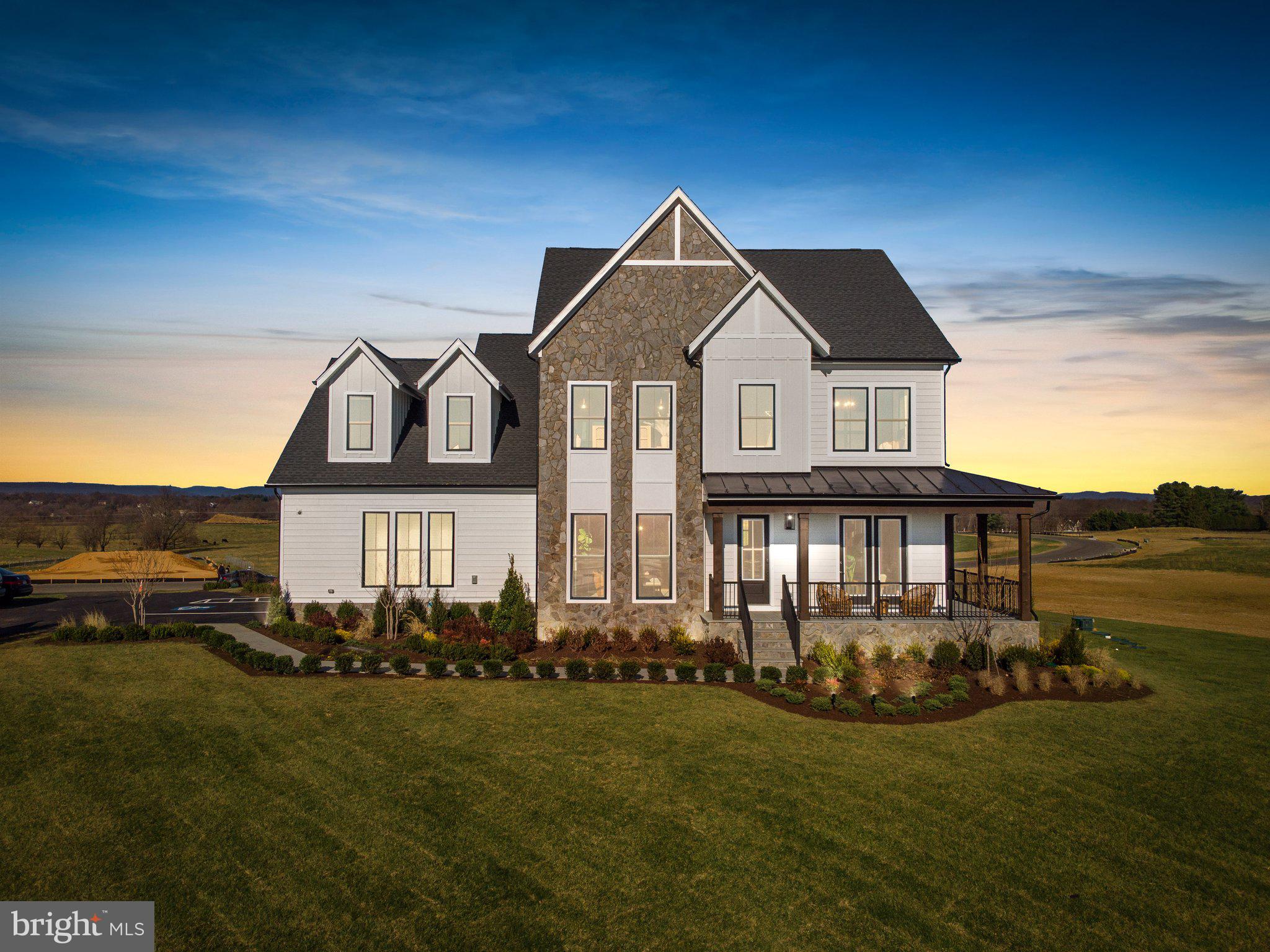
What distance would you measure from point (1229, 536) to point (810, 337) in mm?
89919

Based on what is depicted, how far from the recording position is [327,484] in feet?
67.5

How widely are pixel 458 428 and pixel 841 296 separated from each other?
12450 millimetres

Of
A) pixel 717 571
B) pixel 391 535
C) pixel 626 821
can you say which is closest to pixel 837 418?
pixel 717 571

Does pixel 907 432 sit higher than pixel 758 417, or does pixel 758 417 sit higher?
pixel 758 417

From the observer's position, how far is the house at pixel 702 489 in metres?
18.1

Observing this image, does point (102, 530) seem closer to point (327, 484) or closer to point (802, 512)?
point (327, 484)

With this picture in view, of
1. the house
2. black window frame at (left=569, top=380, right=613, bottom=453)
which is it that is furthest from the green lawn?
black window frame at (left=569, top=380, right=613, bottom=453)

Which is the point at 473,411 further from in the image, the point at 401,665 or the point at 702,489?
the point at 401,665

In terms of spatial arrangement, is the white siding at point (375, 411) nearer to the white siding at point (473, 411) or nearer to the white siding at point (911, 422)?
the white siding at point (473, 411)

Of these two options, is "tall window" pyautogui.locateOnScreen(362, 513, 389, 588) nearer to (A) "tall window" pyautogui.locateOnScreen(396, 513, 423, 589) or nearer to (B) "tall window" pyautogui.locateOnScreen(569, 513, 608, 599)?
(A) "tall window" pyautogui.locateOnScreen(396, 513, 423, 589)

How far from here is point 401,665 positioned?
51.7 ft

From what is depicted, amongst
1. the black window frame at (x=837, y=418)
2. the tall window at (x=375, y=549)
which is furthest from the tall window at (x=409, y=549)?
the black window frame at (x=837, y=418)

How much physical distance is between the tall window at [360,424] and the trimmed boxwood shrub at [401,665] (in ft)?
25.8

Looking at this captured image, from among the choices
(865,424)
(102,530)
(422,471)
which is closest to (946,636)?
(865,424)
